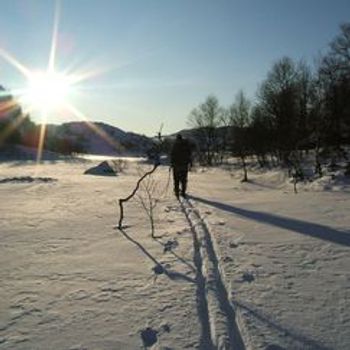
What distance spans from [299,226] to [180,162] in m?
6.84

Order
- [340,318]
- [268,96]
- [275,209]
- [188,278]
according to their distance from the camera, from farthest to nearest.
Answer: [268,96] < [275,209] < [188,278] < [340,318]

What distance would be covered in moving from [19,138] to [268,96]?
51.1 meters

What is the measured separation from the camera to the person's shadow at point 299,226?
332 inches

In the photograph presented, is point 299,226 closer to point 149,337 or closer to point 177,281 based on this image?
point 177,281

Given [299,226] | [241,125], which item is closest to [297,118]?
[241,125]

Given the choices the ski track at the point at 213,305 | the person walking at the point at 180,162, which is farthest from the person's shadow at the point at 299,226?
the person walking at the point at 180,162

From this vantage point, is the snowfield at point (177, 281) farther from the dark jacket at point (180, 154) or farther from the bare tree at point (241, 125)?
the bare tree at point (241, 125)

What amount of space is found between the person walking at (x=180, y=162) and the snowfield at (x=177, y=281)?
172 inches

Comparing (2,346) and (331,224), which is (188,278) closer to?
(2,346)

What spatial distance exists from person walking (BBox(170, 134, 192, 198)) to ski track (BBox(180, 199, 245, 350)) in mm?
7499

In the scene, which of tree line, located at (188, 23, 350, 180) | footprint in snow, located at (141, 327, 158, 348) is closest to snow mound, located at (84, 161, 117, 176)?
tree line, located at (188, 23, 350, 180)

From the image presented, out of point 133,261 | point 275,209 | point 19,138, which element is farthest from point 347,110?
point 19,138

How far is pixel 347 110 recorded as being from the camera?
33219mm

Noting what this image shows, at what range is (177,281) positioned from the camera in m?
6.12
